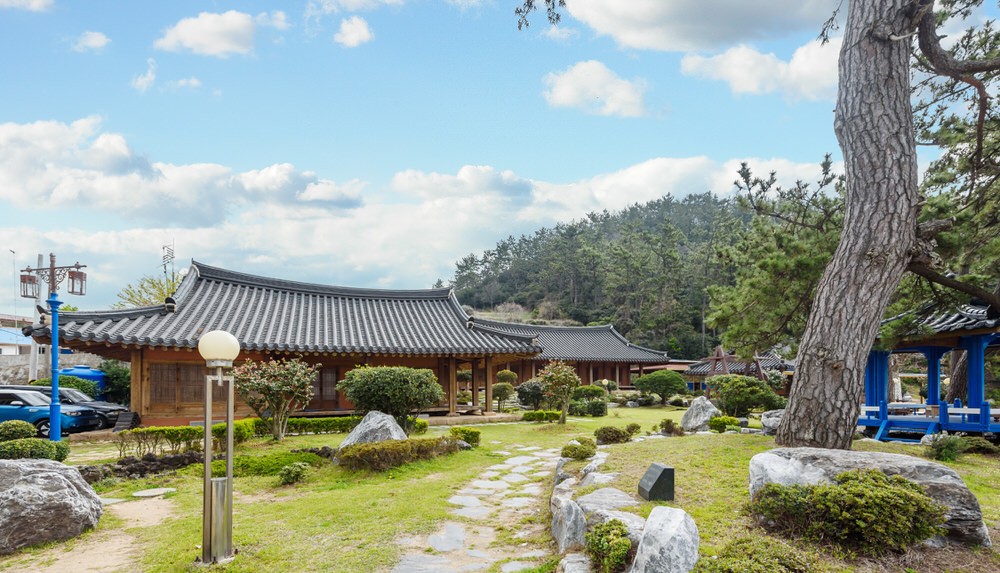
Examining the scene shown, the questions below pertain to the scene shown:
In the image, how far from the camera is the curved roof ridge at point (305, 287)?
19438 millimetres

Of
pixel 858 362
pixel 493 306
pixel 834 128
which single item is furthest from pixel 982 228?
pixel 493 306

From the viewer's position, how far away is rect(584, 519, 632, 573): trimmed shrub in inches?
174

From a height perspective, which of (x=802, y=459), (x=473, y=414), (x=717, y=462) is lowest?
(x=473, y=414)

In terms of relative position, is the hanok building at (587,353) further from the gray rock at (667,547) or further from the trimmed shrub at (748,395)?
the gray rock at (667,547)

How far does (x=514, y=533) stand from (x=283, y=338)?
495 inches

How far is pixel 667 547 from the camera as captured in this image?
3949 mm

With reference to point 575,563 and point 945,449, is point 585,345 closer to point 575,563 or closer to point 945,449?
point 945,449

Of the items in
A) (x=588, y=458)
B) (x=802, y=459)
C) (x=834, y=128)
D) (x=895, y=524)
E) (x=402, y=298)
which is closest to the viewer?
(x=895, y=524)

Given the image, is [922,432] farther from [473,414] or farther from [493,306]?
[493,306]

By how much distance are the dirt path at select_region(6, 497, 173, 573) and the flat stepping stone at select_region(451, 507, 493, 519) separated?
3.37 metres

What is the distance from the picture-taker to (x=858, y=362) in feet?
24.1

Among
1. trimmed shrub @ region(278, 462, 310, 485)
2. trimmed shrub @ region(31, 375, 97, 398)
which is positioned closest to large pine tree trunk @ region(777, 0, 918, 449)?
trimmed shrub @ region(278, 462, 310, 485)

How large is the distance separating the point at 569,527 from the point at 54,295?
444 inches

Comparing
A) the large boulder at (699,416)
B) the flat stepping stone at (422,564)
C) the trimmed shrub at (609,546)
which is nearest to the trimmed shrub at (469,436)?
the large boulder at (699,416)
